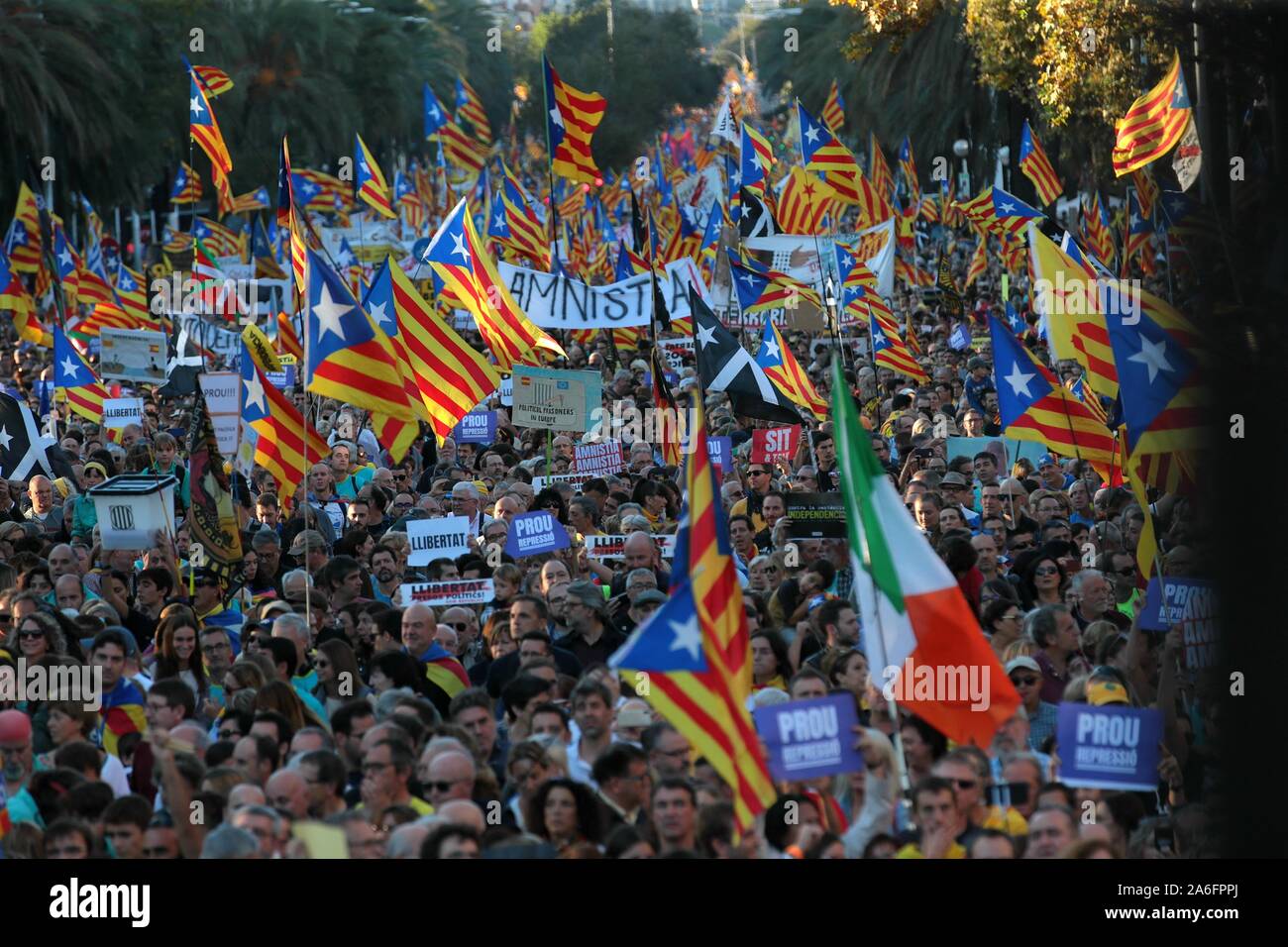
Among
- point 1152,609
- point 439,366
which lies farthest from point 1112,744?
point 439,366

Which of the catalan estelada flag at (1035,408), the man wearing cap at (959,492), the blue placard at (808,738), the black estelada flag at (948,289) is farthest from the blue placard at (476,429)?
the black estelada flag at (948,289)

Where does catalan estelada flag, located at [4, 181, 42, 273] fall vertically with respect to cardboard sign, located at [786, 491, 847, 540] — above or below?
above

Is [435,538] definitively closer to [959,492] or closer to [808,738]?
[959,492]

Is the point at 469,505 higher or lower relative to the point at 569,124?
lower

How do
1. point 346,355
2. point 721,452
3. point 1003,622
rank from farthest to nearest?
point 721,452, point 346,355, point 1003,622

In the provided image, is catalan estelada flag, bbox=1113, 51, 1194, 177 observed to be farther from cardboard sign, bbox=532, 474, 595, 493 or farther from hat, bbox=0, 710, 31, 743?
hat, bbox=0, 710, 31, 743

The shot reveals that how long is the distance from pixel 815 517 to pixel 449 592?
2481mm

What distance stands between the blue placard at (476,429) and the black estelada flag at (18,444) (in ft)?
10.8

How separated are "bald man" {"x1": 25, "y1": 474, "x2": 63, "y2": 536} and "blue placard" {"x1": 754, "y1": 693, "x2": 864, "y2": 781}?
891 cm

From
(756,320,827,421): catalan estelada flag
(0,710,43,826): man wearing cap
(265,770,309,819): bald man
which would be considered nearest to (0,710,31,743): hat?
(0,710,43,826): man wearing cap

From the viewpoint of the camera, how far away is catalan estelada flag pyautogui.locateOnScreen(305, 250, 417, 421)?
11875 millimetres

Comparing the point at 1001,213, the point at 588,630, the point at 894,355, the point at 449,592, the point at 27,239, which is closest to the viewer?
the point at 588,630

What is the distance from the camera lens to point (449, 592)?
11289mm
